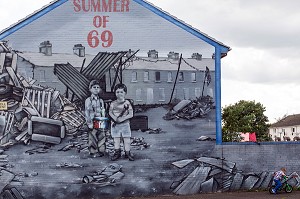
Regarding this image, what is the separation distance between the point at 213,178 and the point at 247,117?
27.8 meters

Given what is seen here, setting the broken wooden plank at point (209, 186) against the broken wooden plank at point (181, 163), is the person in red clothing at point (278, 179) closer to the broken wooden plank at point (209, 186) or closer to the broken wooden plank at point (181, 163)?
the broken wooden plank at point (209, 186)

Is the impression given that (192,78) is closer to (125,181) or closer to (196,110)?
(196,110)

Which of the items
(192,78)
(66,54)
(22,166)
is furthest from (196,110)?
(22,166)

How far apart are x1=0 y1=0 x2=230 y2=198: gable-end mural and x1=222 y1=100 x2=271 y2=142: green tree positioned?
2491 cm

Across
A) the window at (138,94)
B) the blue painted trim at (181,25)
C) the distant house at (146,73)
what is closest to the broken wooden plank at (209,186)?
the distant house at (146,73)

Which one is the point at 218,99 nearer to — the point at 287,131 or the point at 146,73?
the point at 146,73

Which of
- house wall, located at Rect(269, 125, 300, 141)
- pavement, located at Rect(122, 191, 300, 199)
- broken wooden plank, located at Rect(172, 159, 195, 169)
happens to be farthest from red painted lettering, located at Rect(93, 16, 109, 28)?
house wall, located at Rect(269, 125, 300, 141)

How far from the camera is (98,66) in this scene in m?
21.8

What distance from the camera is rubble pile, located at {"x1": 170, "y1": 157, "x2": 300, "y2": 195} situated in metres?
21.8

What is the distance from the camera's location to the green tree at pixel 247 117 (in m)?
47.8

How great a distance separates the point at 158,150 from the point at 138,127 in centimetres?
124

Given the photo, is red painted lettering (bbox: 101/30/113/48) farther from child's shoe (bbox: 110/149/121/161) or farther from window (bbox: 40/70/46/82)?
child's shoe (bbox: 110/149/121/161)

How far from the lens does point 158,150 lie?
71.5ft

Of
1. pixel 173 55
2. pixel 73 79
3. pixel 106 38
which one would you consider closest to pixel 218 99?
pixel 173 55
